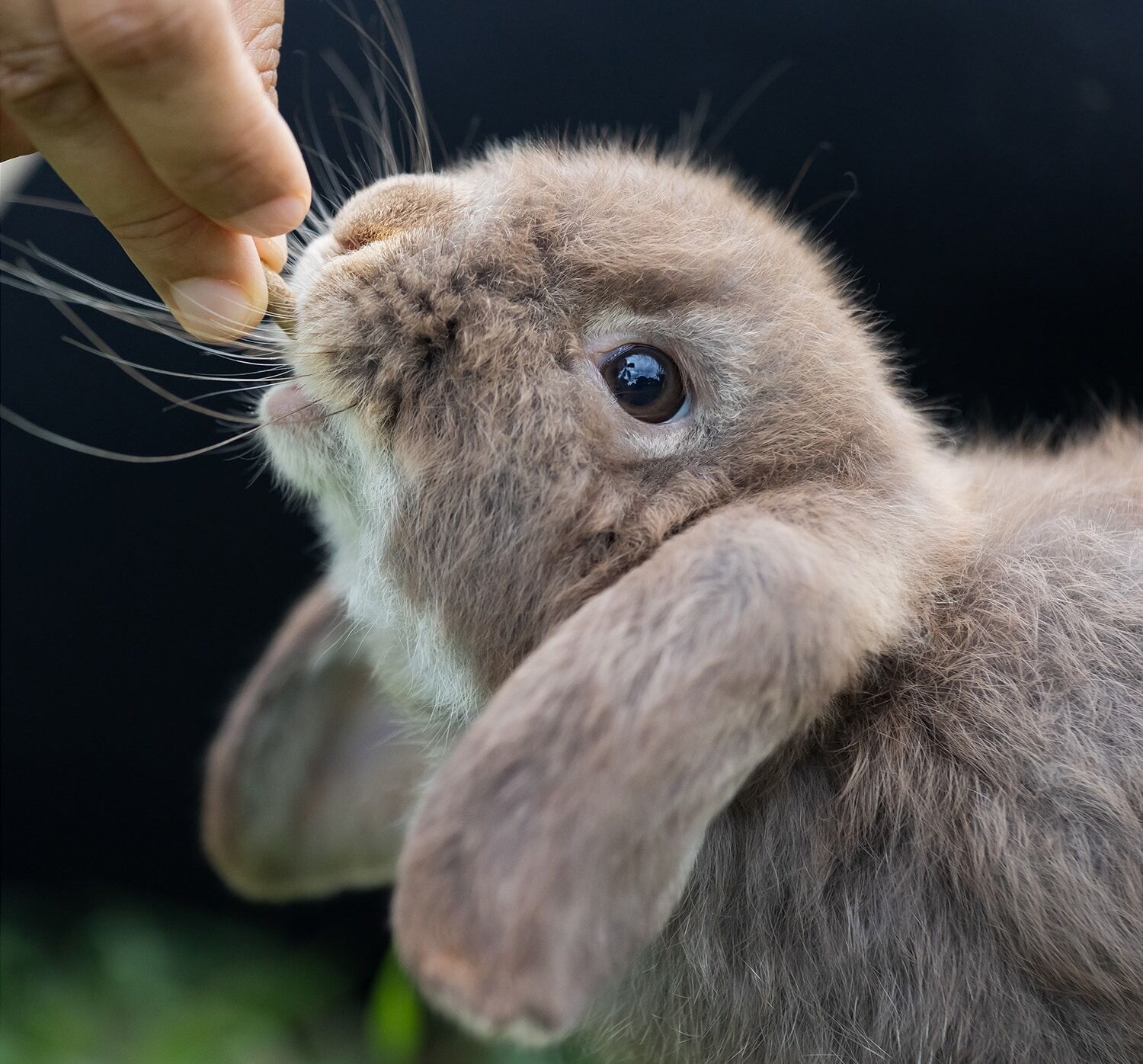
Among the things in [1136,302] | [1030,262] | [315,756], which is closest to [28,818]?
[315,756]

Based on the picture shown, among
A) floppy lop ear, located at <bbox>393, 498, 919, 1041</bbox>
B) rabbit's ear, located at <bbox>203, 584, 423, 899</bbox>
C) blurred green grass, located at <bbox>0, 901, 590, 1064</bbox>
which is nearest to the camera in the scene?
floppy lop ear, located at <bbox>393, 498, 919, 1041</bbox>

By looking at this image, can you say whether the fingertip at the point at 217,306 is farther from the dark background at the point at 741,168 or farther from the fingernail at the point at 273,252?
the dark background at the point at 741,168

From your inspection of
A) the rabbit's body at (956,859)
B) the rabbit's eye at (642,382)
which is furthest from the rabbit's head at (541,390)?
the rabbit's body at (956,859)

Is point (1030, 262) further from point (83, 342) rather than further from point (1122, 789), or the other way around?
point (83, 342)

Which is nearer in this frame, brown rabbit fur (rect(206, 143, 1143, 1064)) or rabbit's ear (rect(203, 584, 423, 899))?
brown rabbit fur (rect(206, 143, 1143, 1064))

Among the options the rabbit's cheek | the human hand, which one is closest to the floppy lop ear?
the rabbit's cheek

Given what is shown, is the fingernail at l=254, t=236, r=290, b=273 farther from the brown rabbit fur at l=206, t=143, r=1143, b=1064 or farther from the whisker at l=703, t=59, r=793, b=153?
the whisker at l=703, t=59, r=793, b=153
